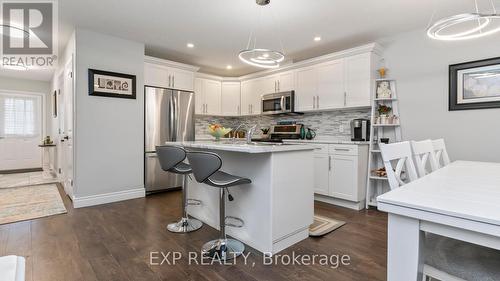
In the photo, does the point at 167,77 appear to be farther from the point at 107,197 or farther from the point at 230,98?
the point at 107,197

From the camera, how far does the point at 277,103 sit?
15.4 ft

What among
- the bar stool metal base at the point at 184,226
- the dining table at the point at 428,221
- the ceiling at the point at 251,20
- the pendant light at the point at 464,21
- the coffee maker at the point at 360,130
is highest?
the ceiling at the point at 251,20

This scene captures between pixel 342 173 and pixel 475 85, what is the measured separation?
1.85 metres

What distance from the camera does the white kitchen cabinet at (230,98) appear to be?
18.1ft

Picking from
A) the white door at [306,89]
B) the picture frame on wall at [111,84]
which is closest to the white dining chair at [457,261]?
the white door at [306,89]

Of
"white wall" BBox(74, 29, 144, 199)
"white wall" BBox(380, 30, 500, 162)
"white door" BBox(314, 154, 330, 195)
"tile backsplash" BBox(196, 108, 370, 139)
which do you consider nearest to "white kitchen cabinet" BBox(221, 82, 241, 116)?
"tile backsplash" BBox(196, 108, 370, 139)

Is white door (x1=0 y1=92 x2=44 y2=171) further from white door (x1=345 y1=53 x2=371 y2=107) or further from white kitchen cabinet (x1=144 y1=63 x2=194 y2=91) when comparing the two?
white door (x1=345 y1=53 x2=371 y2=107)

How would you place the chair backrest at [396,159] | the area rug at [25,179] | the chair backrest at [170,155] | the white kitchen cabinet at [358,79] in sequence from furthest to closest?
the area rug at [25,179] < the white kitchen cabinet at [358,79] < the chair backrest at [170,155] < the chair backrest at [396,159]

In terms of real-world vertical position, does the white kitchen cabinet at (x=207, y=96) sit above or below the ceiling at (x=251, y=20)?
below

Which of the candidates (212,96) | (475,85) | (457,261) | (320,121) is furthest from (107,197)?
(475,85)

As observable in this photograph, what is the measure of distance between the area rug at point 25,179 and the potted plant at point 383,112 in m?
6.13

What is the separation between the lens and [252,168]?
2.21 m

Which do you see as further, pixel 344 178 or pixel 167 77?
pixel 167 77

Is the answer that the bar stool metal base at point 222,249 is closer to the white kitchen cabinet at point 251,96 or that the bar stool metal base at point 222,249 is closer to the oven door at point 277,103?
the oven door at point 277,103
